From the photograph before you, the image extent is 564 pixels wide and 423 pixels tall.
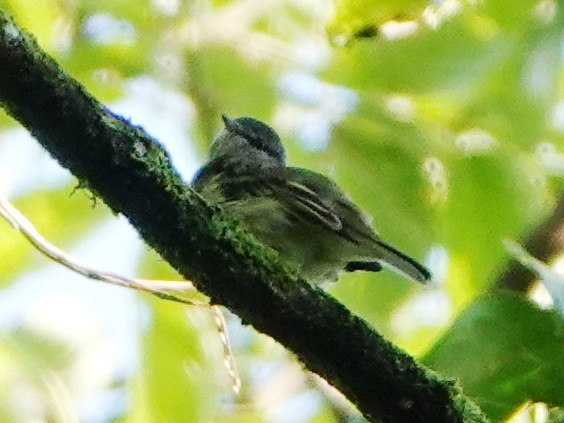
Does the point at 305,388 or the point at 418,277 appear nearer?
the point at 418,277

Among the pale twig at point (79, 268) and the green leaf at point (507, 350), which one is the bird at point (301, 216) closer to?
the pale twig at point (79, 268)

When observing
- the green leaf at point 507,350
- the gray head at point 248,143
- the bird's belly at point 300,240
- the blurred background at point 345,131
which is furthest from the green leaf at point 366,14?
the gray head at point 248,143

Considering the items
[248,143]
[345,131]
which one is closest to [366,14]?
[345,131]

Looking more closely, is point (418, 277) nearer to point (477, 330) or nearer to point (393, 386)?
point (393, 386)

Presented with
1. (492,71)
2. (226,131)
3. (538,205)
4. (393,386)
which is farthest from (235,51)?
(226,131)

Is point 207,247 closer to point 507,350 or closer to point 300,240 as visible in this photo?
point 507,350

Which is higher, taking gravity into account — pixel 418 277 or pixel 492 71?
pixel 492 71
